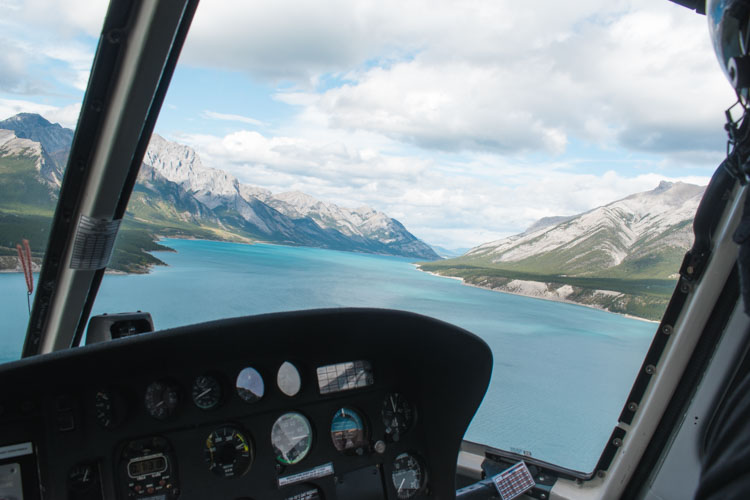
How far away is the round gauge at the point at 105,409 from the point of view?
1496 mm

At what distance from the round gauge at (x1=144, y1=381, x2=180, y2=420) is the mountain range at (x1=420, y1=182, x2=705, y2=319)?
81.2 inches

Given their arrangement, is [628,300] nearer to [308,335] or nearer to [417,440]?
[417,440]

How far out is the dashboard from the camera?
1.37 m

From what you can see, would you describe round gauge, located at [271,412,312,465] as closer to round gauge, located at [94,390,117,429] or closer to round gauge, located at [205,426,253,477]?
round gauge, located at [205,426,253,477]

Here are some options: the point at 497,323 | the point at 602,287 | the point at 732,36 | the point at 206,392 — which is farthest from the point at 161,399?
the point at 602,287

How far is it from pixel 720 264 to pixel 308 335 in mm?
1658

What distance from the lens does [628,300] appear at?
2660mm

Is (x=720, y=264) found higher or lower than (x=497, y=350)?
higher

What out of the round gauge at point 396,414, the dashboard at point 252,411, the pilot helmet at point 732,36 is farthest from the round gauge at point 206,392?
the pilot helmet at point 732,36

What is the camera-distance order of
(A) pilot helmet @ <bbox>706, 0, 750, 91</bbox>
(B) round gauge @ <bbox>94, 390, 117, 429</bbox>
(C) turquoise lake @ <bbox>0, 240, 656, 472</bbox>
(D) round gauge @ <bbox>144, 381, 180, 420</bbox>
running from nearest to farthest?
(A) pilot helmet @ <bbox>706, 0, 750, 91</bbox> < (B) round gauge @ <bbox>94, 390, 117, 429</bbox> < (D) round gauge @ <bbox>144, 381, 180, 420</bbox> < (C) turquoise lake @ <bbox>0, 240, 656, 472</bbox>

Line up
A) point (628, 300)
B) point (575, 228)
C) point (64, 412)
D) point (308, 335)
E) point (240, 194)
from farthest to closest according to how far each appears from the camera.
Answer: point (240, 194) < point (575, 228) < point (628, 300) < point (308, 335) < point (64, 412)

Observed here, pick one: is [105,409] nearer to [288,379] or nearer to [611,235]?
[288,379]

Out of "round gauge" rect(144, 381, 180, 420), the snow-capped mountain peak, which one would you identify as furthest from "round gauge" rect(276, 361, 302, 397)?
the snow-capped mountain peak

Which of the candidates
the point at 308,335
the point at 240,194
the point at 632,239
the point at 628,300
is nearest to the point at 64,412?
the point at 308,335
